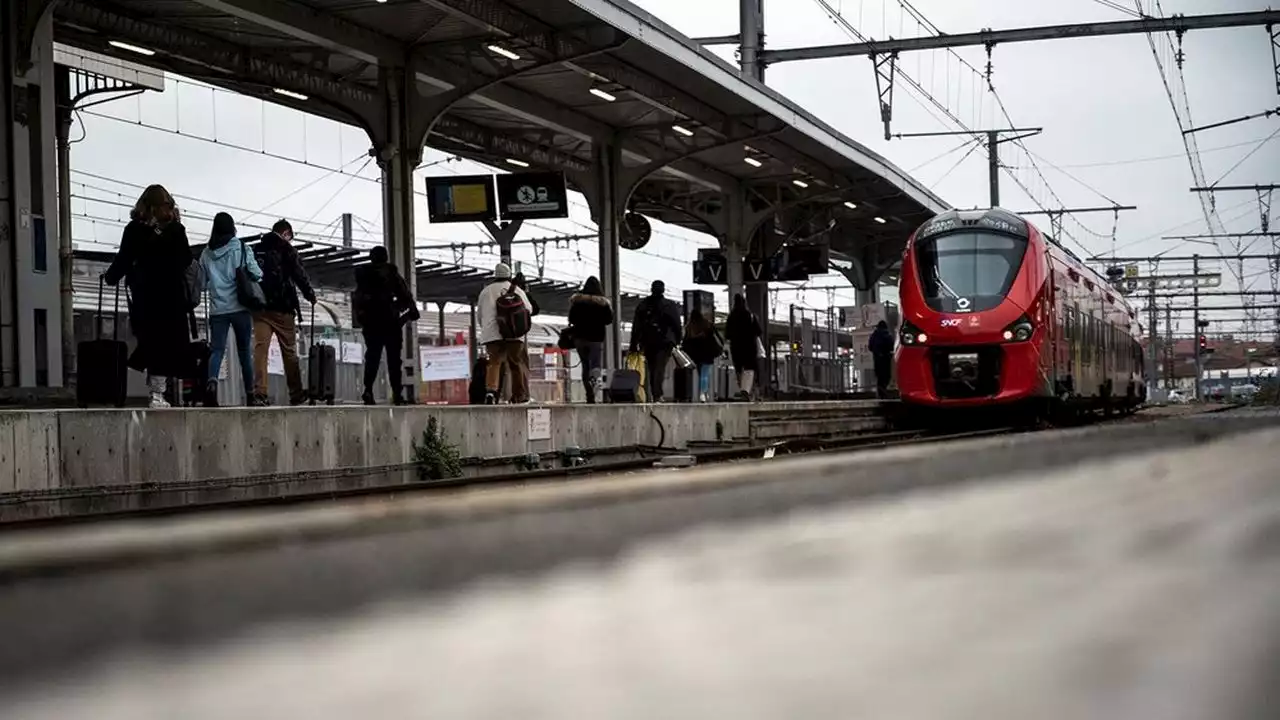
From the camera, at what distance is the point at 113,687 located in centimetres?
253

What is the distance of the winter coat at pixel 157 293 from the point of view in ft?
34.0

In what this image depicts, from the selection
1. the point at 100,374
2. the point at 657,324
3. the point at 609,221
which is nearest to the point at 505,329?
the point at 657,324

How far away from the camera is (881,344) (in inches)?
1054

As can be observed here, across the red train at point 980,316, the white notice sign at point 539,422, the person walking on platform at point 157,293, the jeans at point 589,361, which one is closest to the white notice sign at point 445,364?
the jeans at point 589,361

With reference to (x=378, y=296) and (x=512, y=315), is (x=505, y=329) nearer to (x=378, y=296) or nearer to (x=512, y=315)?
(x=512, y=315)

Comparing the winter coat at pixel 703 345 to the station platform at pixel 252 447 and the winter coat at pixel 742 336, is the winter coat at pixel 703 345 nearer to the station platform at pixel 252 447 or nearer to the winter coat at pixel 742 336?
the winter coat at pixel 742 336

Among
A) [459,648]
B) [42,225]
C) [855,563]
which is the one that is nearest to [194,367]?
[42,225]

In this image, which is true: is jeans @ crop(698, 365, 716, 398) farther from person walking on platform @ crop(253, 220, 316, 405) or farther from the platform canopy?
person walking on platform @ crop(253, 220, 316, 405)

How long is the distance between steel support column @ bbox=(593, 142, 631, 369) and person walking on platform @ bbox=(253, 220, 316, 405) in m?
12.4

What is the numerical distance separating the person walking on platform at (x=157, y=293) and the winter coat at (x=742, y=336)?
454 inches

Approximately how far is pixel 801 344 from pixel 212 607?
27.5m

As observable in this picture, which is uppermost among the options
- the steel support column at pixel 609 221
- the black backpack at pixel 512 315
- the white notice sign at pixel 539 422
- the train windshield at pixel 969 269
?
the steel support column at pixel 609 221

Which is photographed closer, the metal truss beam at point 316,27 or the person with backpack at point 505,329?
the person with backpack at point 505,329

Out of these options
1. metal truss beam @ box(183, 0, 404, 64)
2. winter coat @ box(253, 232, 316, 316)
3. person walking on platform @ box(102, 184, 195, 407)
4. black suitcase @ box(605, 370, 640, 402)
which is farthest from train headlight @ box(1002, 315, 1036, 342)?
person walking on platform @ box(102, 184, 195, 407)
